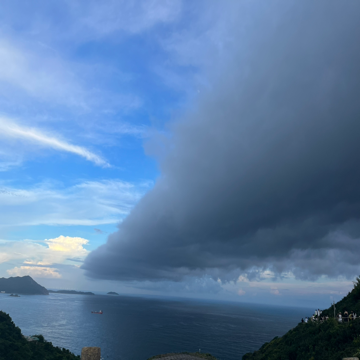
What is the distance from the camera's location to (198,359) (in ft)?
192

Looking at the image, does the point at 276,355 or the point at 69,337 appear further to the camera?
the point at 69,337

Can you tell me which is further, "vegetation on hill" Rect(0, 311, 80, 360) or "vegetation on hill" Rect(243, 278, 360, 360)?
"vegetation on hill" Rect(0, 311, 80, 360)

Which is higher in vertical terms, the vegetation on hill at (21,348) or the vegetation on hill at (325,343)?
the vegetation on hill at (325,343)

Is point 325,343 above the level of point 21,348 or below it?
above

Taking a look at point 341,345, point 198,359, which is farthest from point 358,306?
point 198,359

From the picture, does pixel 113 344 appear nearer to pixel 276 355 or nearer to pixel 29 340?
pixel 29 340

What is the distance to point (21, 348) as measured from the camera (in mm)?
61656

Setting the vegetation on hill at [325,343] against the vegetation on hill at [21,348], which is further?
the vegetation on hill at [21,348]

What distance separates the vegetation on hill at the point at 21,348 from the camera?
2312 inches

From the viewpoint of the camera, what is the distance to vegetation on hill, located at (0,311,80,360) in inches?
2312

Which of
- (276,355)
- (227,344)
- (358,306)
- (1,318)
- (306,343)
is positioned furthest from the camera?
(227,344)

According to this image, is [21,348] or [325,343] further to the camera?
[21,348]

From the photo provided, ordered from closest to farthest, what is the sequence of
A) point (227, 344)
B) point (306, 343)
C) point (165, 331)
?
point (306, 343), point (227, 344), point (165, 331)

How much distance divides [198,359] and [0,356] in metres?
43.0
